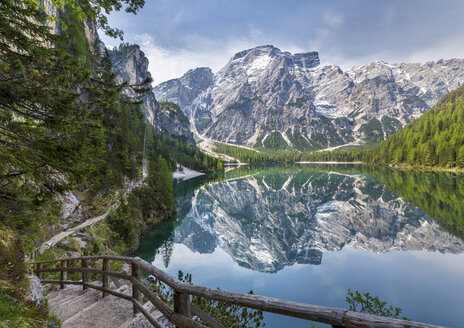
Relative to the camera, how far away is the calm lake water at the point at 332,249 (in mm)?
18719

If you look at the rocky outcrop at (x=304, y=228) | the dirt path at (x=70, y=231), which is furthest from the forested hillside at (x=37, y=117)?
the rocky outcrop at (x=304, y=228)

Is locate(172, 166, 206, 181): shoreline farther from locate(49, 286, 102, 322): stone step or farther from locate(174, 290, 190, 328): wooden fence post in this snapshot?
locate(174, 290, 190, 328): wooden fence post

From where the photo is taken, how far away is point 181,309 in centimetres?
412

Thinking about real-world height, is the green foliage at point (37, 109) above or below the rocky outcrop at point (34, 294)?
above

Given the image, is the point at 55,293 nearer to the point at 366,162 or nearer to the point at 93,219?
the point at 93,219

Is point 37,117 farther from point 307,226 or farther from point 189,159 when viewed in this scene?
point 189,159

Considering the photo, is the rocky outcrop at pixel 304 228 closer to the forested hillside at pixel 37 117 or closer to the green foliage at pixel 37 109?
the forested hillside at pixel 37 117

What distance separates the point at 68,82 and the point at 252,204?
189 ft

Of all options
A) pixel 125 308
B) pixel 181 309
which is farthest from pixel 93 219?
pixel 181 309

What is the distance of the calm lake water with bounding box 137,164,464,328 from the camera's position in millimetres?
18719

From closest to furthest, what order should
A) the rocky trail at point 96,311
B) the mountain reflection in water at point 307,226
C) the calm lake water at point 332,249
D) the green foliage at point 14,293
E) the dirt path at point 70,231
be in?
the green foliage at point 14,293, the rocky trail at point 96,311, the dirt path at point 70,231, the calm lake water at point 332,249, the mountain reflection in water at point 307,226

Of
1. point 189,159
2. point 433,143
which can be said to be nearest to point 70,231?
point 189,159

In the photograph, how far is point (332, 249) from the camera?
99.1 ft

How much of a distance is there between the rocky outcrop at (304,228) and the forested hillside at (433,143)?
176ft
